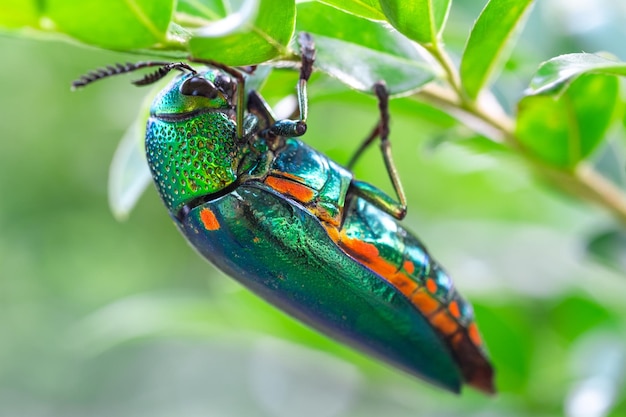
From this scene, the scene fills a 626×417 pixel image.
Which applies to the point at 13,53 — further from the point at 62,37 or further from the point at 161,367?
the point at 62,37

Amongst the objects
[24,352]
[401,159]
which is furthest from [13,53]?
[401,159]

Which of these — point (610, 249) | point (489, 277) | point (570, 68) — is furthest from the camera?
point (489, 277)

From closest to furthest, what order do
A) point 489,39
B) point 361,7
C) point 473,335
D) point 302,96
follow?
1. point 361,7
2. point 489,39
3. point 302,96
4. point 473,335

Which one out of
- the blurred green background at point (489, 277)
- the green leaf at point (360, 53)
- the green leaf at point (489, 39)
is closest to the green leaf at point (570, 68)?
the green leaf at point (489, 39)

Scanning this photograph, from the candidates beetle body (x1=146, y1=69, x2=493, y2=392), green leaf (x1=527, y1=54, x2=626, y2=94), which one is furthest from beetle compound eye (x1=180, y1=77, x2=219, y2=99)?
green leaf (x1=527, y1=54, x2=626, y2=94)

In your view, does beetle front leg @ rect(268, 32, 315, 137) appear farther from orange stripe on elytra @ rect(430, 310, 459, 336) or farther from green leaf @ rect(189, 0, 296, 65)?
orange stripe on elytra @ rect(430, 310, 459, 336)

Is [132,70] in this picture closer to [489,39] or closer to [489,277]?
[489,39]

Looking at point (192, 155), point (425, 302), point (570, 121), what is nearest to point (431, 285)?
point (425, 302)

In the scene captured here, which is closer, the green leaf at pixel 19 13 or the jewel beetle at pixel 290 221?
the green leaf at pixel 19 13

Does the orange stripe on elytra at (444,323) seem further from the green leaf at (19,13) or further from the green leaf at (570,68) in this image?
the green leaf at (19,13)
